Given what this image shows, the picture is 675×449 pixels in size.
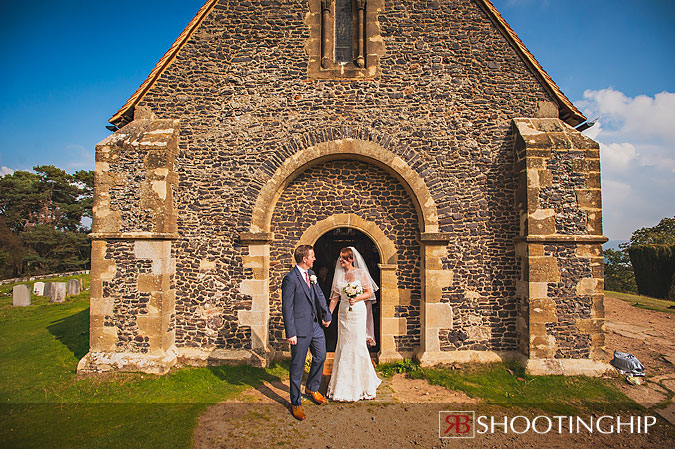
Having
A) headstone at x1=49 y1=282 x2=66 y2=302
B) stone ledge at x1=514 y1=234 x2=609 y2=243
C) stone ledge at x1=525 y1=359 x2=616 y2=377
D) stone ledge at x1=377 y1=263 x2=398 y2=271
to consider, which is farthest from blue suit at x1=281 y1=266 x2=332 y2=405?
headstone at x1=49 y1=282 x2=66 y2=302

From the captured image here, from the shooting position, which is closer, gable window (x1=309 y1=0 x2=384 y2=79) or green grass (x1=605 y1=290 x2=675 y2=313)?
gable window (x1=309 y1=0 x2=384 y2=79)

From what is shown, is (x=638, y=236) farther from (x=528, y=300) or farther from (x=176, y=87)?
(x=176, y=87)

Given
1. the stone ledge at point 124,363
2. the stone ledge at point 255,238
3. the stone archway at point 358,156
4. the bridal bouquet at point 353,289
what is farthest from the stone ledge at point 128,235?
the bridal bouquet at point 353,289

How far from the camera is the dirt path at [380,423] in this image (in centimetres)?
434

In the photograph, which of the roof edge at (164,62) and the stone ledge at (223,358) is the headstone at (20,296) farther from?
the stone ledge at (223,358)

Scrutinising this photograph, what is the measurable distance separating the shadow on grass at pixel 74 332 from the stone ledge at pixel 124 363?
1.04 m

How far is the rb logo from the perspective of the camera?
4.54 meters

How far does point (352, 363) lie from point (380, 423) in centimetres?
96

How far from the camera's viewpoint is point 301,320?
15.8ft

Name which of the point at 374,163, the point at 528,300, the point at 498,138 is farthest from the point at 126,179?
the point at 528,300

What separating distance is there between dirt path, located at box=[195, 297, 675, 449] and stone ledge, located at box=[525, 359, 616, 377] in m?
0.42

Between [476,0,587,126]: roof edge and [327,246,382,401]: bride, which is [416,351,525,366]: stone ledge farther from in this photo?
[476,0,587,126]: roof edge

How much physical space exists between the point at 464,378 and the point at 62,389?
7665 mm

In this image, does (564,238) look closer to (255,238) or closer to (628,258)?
(255,238)
